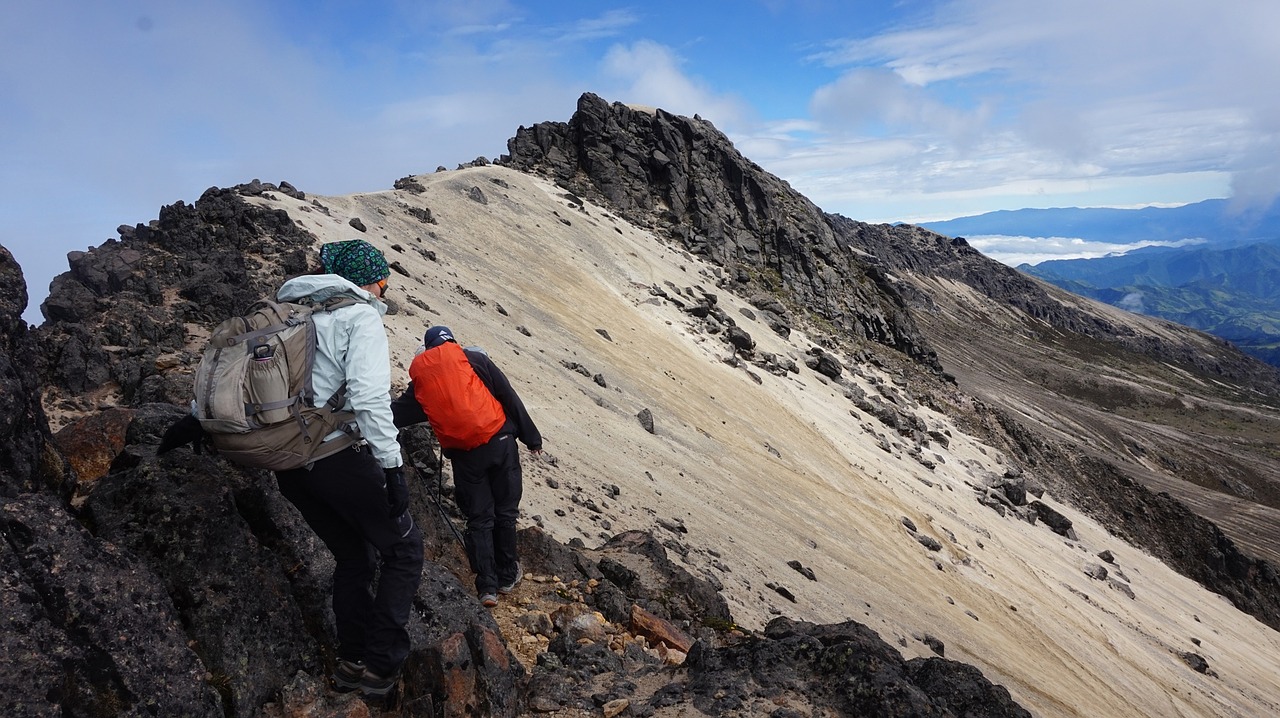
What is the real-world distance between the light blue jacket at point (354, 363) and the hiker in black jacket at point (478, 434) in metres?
1.67

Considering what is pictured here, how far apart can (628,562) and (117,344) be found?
816 centimetres

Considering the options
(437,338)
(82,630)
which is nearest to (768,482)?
(437,338)

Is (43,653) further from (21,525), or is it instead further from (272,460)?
(272,460)

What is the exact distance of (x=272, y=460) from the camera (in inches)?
160

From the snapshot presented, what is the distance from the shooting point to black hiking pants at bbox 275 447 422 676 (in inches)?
168

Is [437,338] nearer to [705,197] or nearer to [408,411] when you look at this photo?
[408,411]

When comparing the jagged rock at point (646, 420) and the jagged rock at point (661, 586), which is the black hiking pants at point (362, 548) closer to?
the jagged rock at point (661, 586)

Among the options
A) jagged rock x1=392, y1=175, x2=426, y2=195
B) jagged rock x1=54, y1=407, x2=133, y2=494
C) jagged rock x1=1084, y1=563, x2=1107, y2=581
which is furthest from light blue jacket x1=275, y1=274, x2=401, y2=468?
jagged rock x1=392, y1=175, x2=426, y2=195

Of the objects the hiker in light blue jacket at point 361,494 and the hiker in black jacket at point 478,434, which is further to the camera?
the hiker in black jacket at point 478,434

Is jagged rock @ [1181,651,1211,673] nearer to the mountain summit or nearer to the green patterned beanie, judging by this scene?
the mountain summit

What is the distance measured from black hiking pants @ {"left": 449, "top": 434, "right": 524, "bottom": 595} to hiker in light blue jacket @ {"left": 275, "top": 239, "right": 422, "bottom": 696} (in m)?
1.69

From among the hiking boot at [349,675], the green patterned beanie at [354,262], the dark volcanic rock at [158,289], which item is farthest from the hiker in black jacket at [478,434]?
the dark volcanic rock at [158,289]

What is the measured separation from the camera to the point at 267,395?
3.99m

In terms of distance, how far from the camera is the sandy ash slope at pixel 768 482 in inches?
490
